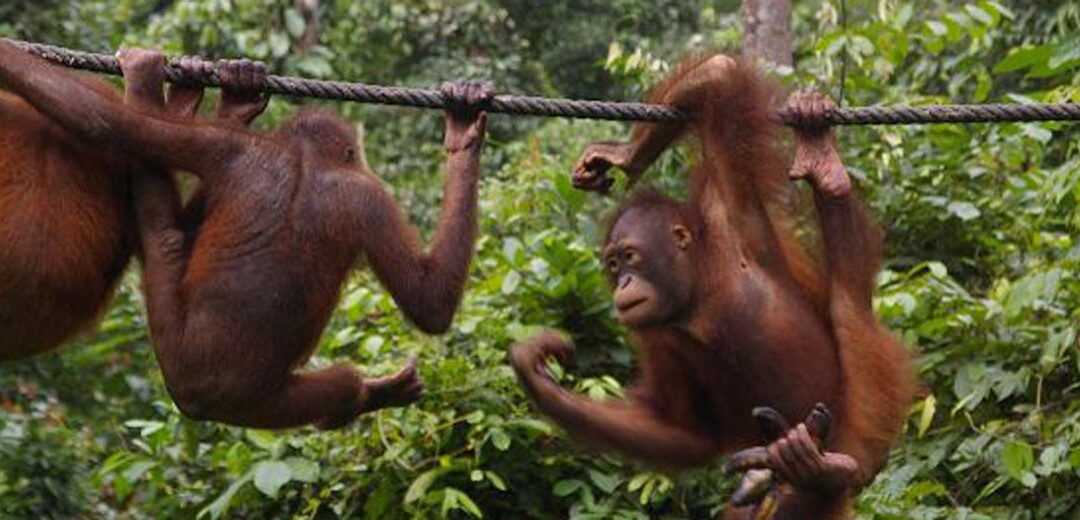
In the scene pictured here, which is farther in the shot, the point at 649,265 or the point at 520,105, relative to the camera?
the point at 649,265

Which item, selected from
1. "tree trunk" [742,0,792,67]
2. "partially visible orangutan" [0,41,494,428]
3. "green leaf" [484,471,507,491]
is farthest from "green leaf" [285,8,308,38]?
"partially visible orangutan" [0,41,494,428]

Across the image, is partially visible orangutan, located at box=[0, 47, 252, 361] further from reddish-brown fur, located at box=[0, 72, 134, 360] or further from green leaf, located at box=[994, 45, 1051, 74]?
green leaf, located at box=[994, 45, 1051, 74]

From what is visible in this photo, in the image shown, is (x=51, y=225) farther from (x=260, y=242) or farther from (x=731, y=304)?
(x=731, y=304)

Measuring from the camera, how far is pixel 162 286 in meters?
3.74

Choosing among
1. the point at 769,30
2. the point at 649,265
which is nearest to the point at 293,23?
the point at 769,30

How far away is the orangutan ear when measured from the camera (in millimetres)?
4445

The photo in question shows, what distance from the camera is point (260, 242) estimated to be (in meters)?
3.81

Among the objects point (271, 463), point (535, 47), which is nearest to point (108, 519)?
point (271, 463)

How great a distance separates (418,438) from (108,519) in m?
2.10

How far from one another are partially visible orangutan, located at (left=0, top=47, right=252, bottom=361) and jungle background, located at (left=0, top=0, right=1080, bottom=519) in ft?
4.09

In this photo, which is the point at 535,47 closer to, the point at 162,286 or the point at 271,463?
the point at 271,463

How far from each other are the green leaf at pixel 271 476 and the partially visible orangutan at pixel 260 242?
893mm

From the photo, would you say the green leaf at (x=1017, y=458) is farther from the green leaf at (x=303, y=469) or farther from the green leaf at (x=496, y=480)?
the green leaf at (x=303, y=469)

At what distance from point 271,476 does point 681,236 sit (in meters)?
1.39
